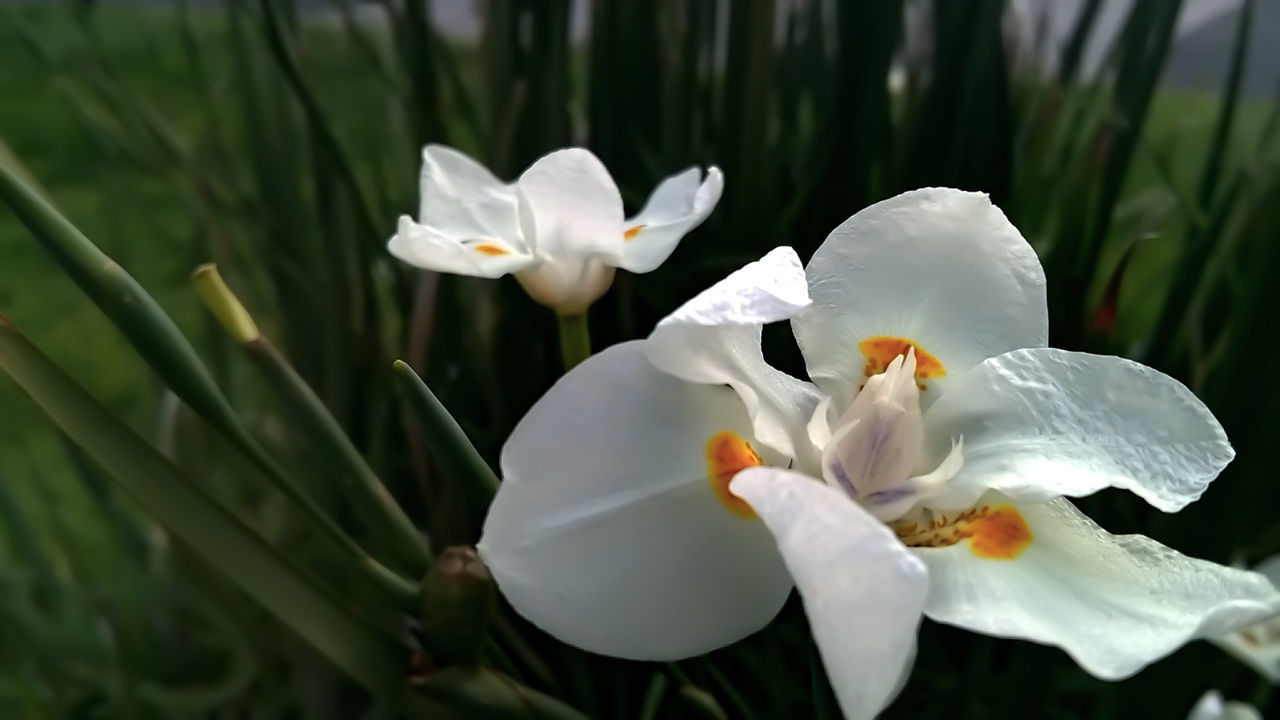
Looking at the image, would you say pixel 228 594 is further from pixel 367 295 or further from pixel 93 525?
pixel 93 525

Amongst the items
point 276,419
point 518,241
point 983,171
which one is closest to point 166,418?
point 276,419

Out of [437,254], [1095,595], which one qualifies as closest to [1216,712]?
[1095,595]

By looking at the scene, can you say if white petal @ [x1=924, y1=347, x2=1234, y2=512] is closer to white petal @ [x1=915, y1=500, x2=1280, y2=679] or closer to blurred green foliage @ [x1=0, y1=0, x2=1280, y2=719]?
white petal @ [x1=915, y1=500, x2=1280, y2=679]

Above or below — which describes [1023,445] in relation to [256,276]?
above

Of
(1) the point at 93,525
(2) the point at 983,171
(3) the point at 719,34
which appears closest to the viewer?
(2) the point at 983,171

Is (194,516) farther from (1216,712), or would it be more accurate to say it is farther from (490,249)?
(1216,712)

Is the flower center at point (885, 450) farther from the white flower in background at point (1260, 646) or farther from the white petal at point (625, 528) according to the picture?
the white flower in background at point (1260, 646)
